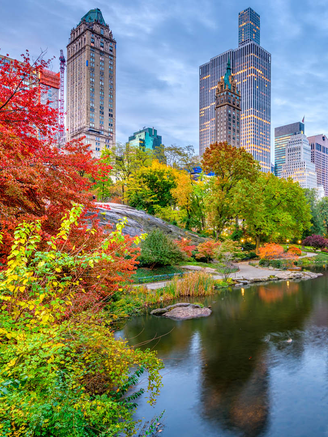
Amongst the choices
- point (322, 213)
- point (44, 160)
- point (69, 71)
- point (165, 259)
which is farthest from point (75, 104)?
point (44, 160)

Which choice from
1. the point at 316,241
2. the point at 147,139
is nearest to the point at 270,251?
the point at 316,241

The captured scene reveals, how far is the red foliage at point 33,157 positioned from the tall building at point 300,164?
17255 centimetres

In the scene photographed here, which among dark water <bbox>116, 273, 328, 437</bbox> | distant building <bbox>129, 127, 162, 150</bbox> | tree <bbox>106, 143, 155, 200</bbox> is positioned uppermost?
distant building <bbox>129, 127, 162, 150</bbox>

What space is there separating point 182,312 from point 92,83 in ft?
374

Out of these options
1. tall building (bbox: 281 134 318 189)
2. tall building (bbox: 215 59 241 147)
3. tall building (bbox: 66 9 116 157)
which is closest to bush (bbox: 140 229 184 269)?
tall building (bbox: 66 9 116 157)

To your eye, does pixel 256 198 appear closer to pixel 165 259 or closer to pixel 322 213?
pixel 165 259

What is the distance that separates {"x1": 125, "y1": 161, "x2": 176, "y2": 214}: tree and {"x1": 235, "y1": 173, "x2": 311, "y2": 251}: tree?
28.3 ft

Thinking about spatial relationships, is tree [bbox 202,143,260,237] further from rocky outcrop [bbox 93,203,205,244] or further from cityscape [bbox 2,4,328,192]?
cityscape [bbox 2,4,328,192]

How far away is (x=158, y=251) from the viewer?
17.6m

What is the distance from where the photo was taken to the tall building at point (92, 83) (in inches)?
4107

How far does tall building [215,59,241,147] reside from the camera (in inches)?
4958

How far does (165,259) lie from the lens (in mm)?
17672

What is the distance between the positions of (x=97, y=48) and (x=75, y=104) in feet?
76.7

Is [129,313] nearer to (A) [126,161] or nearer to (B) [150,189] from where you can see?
(B) [150,189]
